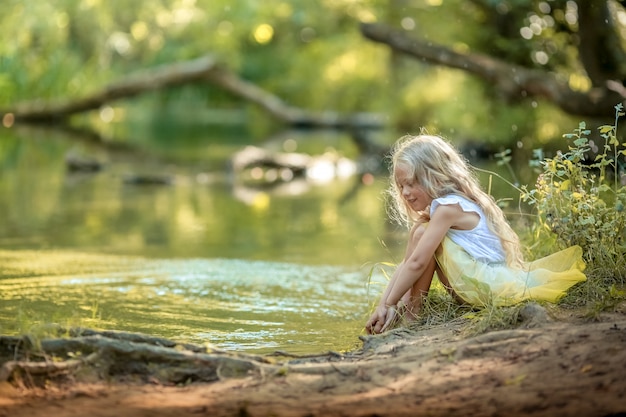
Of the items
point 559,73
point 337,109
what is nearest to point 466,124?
point 559,73

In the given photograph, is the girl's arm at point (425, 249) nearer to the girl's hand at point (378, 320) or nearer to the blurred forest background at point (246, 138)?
the girl's hand at point (378, 320)

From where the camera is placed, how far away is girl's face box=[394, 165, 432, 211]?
518 centimetres

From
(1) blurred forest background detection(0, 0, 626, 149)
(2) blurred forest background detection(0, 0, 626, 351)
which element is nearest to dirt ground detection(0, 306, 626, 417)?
(2) blurred forest background detection(0, 0, 626, 351)

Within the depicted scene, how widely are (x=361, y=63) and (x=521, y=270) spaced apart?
93.7 ft

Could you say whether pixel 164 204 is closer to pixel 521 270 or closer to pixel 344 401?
pixel 521 270

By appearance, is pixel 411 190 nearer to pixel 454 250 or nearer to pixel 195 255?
pixel 454 250

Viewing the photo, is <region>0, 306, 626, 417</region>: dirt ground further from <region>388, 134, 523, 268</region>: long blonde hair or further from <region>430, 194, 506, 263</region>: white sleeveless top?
<region>388, 134, 523, 268</region>: long blonde hair

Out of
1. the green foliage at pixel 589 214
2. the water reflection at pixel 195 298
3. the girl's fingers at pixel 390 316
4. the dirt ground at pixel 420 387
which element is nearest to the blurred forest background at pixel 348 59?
the green foliage at pixel 589 214

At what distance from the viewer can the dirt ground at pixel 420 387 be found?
135 inches

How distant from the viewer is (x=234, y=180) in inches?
650

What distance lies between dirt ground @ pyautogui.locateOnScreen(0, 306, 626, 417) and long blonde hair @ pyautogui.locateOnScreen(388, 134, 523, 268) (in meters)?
1.10

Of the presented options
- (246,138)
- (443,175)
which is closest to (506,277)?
(443,175)

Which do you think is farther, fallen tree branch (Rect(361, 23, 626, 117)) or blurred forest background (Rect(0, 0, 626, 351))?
fallen tree branch (Rect(361, 23, 626, 117))

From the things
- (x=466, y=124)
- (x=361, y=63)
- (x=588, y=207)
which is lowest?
(x=588, y=207)
